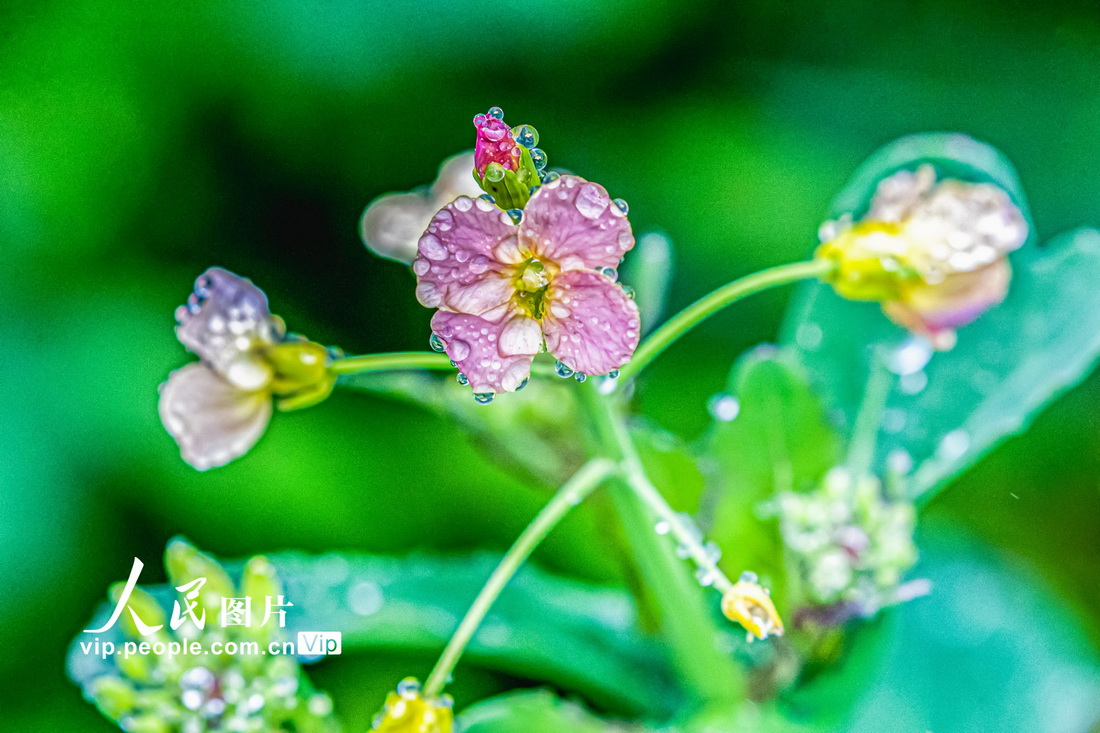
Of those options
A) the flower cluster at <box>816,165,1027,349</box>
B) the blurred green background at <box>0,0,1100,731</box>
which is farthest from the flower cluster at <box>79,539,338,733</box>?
the flower cluster at <box>816,165,1027,349</box>

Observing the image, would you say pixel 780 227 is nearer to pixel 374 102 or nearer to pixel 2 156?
pixel 374 102

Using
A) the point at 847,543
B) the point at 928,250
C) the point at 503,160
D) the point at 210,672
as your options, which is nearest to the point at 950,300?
the point at 928,250

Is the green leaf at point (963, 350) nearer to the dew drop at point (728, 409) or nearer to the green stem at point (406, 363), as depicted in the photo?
the dew drop at point (728, 409)

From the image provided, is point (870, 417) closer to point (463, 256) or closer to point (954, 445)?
point (954, 445)

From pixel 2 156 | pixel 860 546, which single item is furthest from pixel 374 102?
pixel 860 546

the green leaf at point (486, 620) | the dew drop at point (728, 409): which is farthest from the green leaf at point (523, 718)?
the dew drop at point (728, 409)

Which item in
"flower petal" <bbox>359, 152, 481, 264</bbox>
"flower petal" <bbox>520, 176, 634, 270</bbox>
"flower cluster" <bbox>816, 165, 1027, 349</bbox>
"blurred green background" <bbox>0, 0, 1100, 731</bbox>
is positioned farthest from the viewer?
"blurred green background" <bbox>0, 0, 1100, 731</bbox>

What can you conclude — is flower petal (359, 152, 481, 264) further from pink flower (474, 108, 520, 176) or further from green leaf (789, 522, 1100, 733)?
green leaf (789, 522, 1100, 733)
